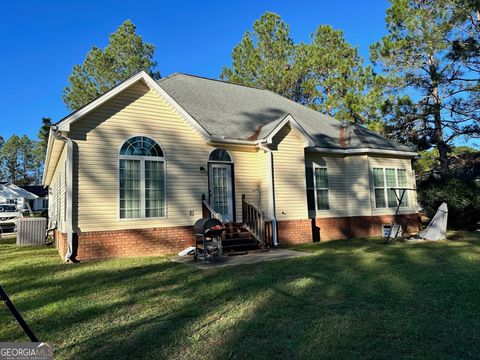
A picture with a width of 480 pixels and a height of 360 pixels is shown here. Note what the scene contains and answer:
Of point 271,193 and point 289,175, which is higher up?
point 289,175

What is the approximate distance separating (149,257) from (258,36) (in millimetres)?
23631

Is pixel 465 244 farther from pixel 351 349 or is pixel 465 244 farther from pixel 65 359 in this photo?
pixel 65 359

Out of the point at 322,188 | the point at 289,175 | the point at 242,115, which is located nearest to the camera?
the point at 289,175

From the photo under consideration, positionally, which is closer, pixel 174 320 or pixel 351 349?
pixel 351 349

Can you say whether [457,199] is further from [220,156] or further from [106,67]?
[106,67]

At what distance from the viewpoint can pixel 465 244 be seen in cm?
1145

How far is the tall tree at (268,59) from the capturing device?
27.3 m

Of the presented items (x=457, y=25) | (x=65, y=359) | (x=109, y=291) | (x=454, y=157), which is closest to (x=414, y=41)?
(x=457, y=25)

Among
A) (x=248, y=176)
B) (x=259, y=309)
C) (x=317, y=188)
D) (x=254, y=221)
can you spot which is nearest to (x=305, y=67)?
(x=317, y=188)

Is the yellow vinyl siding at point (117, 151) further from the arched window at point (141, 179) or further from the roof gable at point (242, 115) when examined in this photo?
the roof gable at point (242, 115)

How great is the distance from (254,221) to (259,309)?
21.2 ft

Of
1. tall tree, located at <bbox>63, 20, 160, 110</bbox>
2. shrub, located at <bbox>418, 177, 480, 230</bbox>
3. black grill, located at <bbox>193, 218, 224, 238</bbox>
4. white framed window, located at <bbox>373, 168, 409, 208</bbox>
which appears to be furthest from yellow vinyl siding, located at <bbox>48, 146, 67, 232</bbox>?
shrub, located at <bbox>418, 177, 480, 230</bbox>

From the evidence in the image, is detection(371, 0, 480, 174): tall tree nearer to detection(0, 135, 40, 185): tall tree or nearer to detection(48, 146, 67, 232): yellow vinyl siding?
detection(48, 146, 67, 232): yellow vinyl siding

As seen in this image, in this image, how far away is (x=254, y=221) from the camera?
11508mm
